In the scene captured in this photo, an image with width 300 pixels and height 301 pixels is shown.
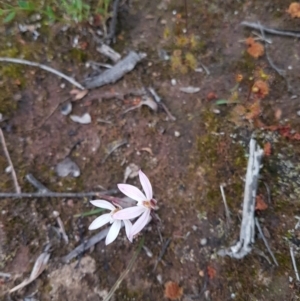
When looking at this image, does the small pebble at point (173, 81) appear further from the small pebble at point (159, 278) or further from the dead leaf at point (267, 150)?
the small pebble at point (159, 278)

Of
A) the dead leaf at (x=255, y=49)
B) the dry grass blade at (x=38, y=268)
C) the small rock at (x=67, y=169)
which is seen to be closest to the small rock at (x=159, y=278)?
the dry grass blade at (x=38, y=268)

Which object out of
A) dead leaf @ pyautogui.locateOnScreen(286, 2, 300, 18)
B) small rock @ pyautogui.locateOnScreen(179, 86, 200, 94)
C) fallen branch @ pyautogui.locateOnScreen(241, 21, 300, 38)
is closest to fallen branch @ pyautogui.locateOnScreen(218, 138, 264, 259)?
small rock @ pyautogui.locateOnScreen(179, 86, 200, 94)

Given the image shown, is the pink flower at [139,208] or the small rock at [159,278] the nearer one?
the pink flower at [139,208]

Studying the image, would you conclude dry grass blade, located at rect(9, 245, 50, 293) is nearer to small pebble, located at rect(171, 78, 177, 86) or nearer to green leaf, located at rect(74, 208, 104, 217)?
green leaf, located at rect(74, 208, 104, 217)

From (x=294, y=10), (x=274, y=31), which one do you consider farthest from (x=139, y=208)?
(x=294, y=10)

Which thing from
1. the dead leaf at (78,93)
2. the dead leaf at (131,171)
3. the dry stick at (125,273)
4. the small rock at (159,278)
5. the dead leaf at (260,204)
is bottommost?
the small rock at (159,278)

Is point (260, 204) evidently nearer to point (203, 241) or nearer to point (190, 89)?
point (203, 241)
